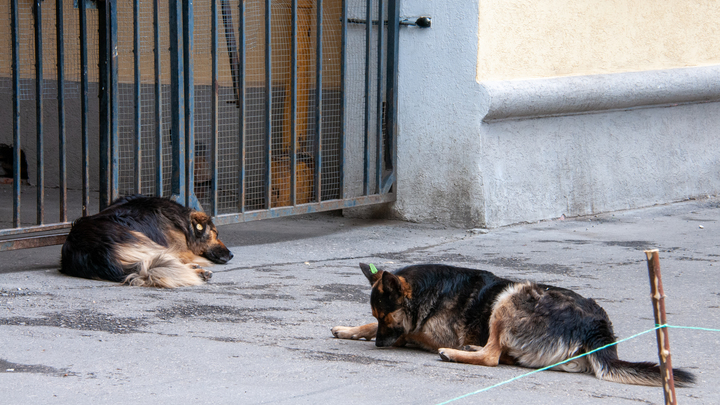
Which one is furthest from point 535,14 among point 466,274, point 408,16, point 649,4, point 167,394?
point 167,394

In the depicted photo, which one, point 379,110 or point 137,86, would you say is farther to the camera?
point 379,110

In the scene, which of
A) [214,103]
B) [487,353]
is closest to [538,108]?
[214,103]

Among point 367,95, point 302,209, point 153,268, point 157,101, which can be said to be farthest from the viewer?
point 367,95

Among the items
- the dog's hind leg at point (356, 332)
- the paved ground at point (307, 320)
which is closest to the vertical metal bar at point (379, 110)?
the paved ground at point (307, 320)

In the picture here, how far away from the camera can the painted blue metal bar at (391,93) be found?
29.7 ft

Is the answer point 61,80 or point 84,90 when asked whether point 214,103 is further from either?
point 61,80

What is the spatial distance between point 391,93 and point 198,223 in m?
3.01

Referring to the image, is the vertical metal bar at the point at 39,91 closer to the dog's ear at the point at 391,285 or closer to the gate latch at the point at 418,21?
the dog's ear at the point at 391,285

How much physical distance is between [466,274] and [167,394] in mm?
1818

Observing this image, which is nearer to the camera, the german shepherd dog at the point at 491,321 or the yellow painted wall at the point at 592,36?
the german shepherd dog at the point at 491,321

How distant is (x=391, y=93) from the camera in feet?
30.1

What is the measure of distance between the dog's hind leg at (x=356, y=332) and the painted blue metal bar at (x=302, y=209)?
3054 millimetres

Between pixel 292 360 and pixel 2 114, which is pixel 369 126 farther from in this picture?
pixel 2 114

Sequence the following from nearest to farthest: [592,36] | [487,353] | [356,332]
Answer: [487,353] < [356,332] < [592,36]
